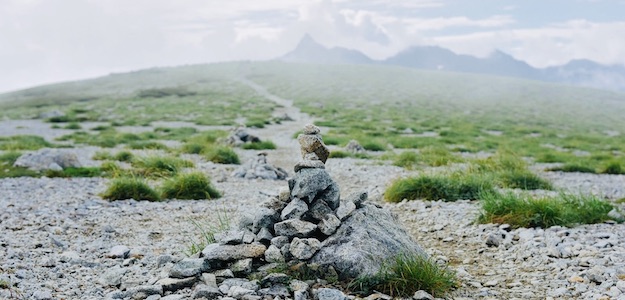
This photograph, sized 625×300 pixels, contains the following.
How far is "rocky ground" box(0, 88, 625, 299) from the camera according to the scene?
24.6ft

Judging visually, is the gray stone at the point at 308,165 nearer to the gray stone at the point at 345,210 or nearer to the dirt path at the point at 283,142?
the gray stone at the point at 345,210

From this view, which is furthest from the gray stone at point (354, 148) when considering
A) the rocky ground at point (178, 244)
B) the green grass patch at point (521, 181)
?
the green grass patch at point (521, 181)

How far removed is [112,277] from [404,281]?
13.9ft

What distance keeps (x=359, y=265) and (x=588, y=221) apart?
631 cm

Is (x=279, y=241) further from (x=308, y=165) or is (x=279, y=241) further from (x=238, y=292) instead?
(x=308, y=165)

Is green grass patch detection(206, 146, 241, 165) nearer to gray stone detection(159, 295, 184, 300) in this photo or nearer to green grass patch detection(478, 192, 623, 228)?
green grass patch detection(478, 192, 623, 228)

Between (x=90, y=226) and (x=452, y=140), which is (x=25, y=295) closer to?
(x=90, y=226)

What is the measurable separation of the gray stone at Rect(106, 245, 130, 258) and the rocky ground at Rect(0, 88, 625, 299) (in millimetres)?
44

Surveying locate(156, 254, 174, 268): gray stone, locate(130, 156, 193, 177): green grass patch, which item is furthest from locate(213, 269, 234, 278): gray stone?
locate(130, 156, 193, 177): green grass patch

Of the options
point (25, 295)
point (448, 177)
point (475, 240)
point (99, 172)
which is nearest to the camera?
point (25, 295)

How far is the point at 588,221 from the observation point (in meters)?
10.8

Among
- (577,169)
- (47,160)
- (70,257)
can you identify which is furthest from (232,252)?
(577,169)

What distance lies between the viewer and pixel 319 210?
8117 mm

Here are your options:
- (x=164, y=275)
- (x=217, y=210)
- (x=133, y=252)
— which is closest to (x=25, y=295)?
(x=164, y=275)
